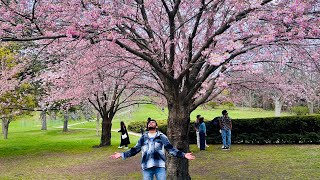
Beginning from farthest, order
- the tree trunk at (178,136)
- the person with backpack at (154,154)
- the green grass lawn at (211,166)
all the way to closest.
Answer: the green grass lawn at (211,166) < the tree trunk at (178,136) < the person with backpack at (154,154)

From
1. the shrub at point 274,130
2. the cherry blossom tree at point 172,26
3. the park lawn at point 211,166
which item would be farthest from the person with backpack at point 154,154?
the shrub at point 274,130

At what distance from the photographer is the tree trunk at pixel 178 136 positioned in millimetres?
7125

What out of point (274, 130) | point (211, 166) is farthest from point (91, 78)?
point (274, 130)

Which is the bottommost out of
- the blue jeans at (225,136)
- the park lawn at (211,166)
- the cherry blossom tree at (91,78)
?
the park lawn at (211,166)

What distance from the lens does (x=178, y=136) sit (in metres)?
7.25

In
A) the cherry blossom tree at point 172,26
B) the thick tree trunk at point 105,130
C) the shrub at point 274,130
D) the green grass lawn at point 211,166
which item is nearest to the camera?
the cherry blossom tree at point 172,26

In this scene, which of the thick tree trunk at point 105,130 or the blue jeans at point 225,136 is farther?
the thick tree trunk at point 105,130

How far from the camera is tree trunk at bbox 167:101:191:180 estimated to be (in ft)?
23.4

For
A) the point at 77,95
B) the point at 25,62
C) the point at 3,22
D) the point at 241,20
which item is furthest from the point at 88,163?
the point at 241,20

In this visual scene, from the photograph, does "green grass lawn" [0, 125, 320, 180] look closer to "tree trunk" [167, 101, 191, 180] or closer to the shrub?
"tree trunk" [167, 101, 191, 180]

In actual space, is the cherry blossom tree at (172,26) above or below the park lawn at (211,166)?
above

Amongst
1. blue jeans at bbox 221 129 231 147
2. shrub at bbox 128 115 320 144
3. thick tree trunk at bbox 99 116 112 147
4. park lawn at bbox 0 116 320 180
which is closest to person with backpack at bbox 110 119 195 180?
park lawn at bbox 0 116 320 180

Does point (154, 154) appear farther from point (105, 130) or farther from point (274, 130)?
point (105, 130)

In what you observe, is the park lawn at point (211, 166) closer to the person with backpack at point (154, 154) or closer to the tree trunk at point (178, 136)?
the tree trunk at point (178, 136)
